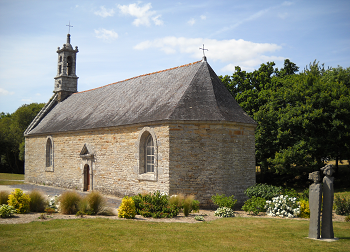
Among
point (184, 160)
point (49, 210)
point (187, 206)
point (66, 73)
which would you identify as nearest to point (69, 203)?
point (49, 210)

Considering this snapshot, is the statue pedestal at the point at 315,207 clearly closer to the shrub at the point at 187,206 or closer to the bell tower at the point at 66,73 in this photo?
the shrub at the point at 187,206

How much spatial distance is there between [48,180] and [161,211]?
48.5 ft

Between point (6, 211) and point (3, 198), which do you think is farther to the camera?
point (3, 198)

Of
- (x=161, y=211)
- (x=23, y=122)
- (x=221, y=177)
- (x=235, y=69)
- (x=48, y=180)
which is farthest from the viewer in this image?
(x=23, y=122)

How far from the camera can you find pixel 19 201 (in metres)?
11.4

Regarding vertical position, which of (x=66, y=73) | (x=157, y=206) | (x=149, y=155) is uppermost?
(x=66, y=73)

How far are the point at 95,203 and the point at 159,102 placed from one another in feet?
21.4

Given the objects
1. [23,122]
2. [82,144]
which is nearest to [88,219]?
[82,144]

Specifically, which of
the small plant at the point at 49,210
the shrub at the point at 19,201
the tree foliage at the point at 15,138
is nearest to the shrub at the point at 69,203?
the small plant at the point at 49,210

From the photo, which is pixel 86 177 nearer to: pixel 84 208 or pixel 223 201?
pixel 84 208

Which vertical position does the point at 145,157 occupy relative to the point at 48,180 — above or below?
above

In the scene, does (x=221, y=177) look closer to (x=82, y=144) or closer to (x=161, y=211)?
(x=161, y=211)

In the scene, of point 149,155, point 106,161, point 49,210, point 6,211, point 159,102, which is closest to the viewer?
point 6,211

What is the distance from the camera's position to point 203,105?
14.7m
